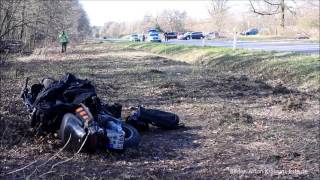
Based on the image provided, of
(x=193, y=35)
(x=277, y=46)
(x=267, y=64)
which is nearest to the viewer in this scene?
(x=267, y=64)

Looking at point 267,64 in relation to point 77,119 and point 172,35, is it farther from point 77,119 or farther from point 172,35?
point 77,119

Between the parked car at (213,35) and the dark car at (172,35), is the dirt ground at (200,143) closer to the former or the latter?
the dark car at (172,35)

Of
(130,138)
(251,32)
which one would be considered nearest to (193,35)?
(130,138)

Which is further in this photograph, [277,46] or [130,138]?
[277,46]

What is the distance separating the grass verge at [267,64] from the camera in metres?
14.8

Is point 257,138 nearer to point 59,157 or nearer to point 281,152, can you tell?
point 281,152

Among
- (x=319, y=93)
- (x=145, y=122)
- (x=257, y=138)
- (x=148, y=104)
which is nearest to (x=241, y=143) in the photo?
(x=257, y=138)

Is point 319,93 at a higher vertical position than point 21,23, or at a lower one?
lower

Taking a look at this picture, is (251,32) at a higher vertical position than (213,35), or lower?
higher

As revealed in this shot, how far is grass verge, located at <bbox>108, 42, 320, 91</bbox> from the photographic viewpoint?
1481cm

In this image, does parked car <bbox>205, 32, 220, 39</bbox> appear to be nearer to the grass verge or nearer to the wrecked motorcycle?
the grass verge

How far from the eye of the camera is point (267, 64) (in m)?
18.6

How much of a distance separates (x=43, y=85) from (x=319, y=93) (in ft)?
25.6

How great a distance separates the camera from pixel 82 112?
6246 mm
